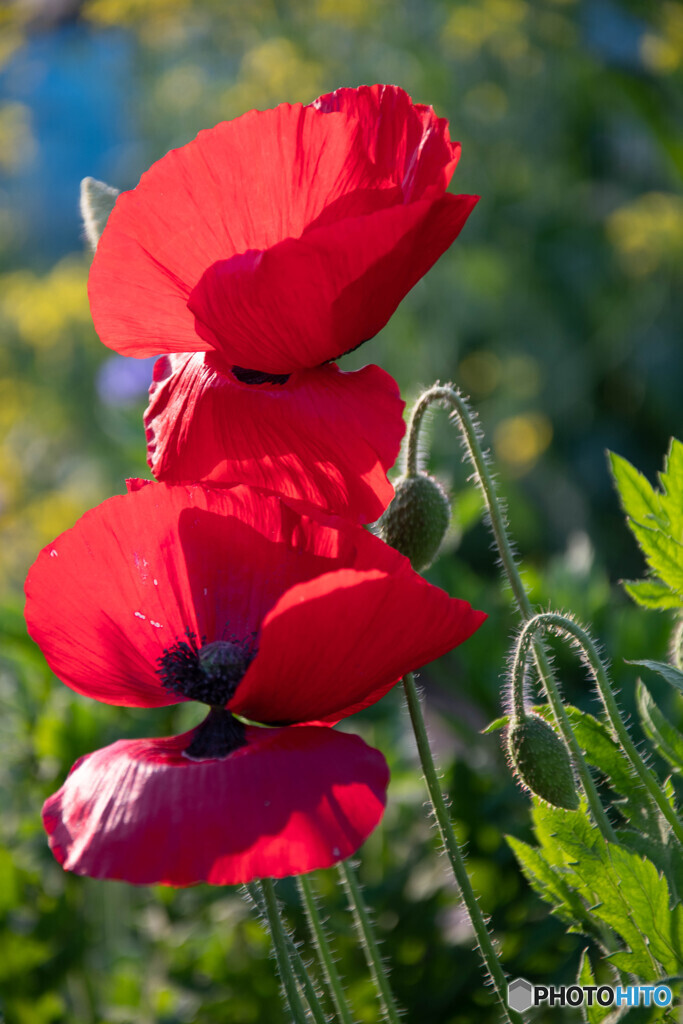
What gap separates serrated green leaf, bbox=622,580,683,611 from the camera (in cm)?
55

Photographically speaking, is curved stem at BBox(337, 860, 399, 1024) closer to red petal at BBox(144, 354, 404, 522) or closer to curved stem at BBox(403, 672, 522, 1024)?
curved stem at BBox(403, 672, 522, 1024)

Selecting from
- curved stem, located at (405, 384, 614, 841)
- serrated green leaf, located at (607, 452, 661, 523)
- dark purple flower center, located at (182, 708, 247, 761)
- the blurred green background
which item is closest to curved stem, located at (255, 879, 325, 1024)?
dark purple flower center, located at (182, 708, 247, 761)

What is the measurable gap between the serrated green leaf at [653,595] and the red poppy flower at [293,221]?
0.22 metres

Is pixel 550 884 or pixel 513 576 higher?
pixel 513 576

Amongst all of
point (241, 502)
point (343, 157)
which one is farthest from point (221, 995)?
point (343, 157)

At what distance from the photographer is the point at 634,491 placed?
0.54 meters

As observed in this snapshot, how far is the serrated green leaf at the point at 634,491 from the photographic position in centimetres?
53

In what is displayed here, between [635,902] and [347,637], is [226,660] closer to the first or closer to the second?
[347,637]

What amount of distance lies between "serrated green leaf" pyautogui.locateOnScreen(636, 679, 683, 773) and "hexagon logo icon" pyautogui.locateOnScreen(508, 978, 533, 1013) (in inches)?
4.8

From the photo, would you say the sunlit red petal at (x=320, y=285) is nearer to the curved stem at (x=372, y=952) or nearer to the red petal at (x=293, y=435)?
the red petal at (x=293, y=435)

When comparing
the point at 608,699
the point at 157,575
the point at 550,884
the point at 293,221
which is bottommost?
the point at 550,884

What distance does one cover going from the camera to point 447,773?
83 cm

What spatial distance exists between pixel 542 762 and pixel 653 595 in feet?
0.46

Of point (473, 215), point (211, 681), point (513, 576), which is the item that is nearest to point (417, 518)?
point (513, 576)
